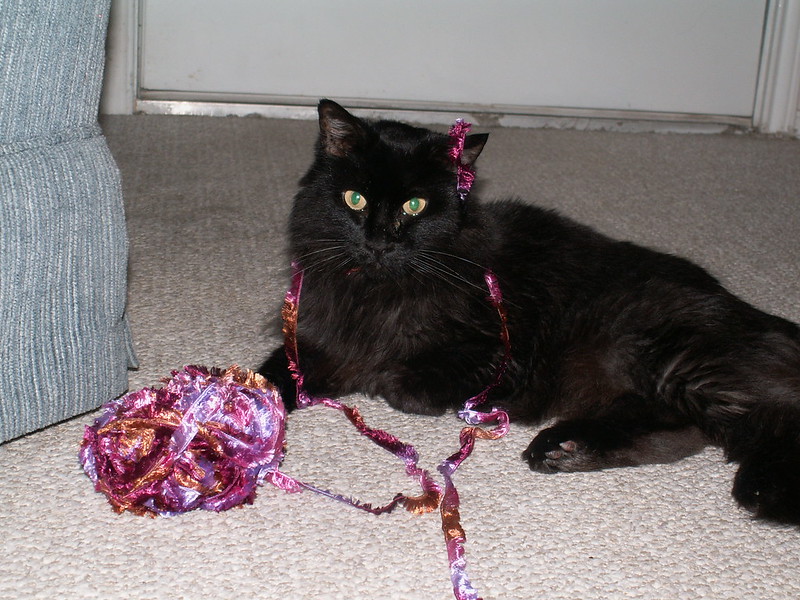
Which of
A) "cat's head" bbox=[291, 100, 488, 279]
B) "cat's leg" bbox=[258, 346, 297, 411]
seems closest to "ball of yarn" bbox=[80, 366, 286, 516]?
"cat's leg" bbox=[258, 346, 297, 411]

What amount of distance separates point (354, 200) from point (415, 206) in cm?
10

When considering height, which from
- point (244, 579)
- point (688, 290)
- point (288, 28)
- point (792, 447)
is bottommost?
point (244, 579)

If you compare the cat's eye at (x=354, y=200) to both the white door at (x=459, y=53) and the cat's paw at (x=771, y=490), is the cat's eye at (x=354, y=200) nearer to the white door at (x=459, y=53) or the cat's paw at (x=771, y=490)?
the cat's paw at (x=771, y=490)

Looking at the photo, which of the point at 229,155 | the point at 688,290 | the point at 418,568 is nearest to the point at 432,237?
the point at 688,290

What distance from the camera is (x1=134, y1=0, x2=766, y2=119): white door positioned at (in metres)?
3.33

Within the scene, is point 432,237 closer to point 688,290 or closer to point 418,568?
point 688,290

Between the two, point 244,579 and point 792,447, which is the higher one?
point 792,447

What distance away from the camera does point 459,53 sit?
3.45m

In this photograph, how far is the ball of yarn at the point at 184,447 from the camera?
1.12 m

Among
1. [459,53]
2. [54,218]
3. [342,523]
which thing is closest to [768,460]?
[342,523]

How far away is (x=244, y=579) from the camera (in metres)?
1.05

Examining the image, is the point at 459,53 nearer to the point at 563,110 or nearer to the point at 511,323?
the point at 563,110

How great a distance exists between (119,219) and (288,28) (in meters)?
2.20

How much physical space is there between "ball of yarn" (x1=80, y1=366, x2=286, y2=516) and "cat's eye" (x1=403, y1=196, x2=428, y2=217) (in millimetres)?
403
